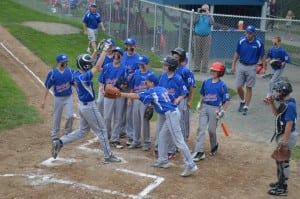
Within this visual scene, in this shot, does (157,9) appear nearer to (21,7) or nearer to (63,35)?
(63,35)

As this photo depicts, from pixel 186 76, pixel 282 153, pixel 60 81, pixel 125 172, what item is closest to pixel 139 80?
pixel 186 76

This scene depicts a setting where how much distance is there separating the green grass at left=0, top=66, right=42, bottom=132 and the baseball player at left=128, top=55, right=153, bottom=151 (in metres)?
2.81

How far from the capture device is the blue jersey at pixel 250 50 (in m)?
12.8

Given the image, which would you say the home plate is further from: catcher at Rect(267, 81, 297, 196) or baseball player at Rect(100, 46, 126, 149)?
catcher at Rect(267, 81, 297, 196)

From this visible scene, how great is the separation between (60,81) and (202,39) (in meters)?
8.27

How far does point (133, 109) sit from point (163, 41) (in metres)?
9.58

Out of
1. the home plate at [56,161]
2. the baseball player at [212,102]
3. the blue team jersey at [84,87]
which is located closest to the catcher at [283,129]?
the baseball player at [212,102]

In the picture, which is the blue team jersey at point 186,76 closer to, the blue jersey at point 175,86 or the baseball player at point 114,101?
the blue jersey at point 175,86

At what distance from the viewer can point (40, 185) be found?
822 cm

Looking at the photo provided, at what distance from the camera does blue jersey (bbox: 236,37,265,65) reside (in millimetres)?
12828

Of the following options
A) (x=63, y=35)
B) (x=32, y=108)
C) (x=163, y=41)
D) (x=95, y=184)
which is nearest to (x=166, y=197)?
(x=95, y=184)

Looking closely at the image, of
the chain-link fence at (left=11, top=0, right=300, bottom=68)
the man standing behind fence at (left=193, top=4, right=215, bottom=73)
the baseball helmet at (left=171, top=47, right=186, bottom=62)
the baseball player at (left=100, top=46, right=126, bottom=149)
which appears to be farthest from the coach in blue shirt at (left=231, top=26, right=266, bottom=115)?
the man standing behind fence at (left=193, top=4, right=215, bottom=73)

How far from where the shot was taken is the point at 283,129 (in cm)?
807

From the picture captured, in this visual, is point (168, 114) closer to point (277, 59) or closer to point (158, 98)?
point (158, 98)
